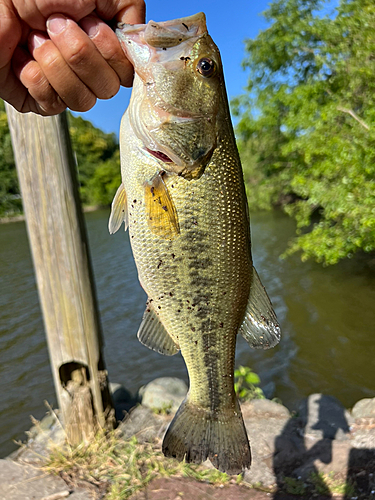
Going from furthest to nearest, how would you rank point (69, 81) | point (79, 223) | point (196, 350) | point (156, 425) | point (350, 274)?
point (350, 274) → point (156, 425) → point (79, 223) → point (196, 350) → point (69, 81)

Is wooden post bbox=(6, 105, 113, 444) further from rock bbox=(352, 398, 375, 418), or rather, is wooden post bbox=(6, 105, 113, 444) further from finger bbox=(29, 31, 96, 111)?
rock bbox=(352, 398, 375, 418)

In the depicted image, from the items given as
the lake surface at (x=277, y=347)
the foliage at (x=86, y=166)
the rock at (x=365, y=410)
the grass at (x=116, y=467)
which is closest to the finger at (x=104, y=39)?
the grass at (x=116, y=467)

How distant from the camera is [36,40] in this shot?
5.01 feet

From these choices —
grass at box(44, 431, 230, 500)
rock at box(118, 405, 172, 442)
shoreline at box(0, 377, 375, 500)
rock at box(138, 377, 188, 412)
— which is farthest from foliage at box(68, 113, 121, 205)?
grass at box(44, 431, 230, 500)

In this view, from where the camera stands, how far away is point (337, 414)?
5.44 meters

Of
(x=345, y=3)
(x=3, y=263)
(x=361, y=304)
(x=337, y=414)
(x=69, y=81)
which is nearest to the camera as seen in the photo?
(x=69, y=81)

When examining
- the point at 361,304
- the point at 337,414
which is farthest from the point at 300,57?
the point at 337,414

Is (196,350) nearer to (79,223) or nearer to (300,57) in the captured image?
(79,223)

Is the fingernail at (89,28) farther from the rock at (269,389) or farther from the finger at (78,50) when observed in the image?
the rock at (269,389)

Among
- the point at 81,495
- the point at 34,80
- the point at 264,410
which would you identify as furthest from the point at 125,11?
the point at 264,410

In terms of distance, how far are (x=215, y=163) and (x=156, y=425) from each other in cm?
429

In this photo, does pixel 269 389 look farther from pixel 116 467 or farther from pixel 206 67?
pixel 206 67

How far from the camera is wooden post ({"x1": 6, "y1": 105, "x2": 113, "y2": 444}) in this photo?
147 inches

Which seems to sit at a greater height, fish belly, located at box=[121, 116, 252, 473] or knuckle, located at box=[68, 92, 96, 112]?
knuckle, located at box=[68, 92, 96, 112]
